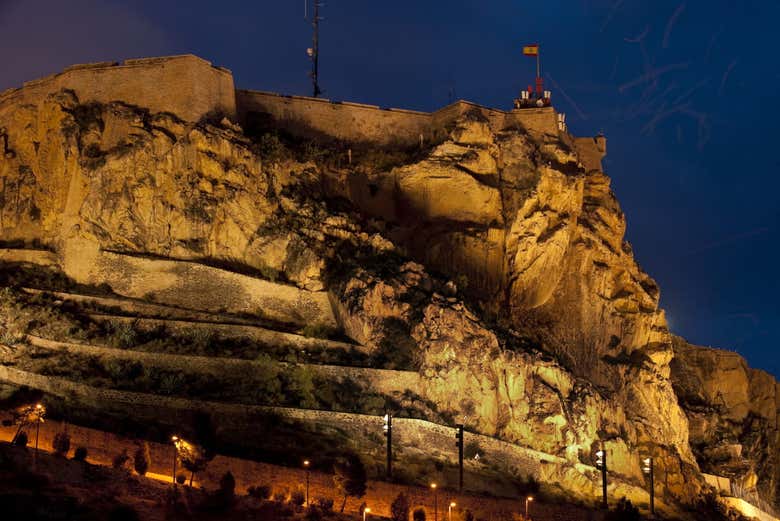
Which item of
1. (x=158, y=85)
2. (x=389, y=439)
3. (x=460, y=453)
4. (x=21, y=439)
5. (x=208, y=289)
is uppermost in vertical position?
(x=158, y=85)

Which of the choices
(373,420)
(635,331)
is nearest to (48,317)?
(373,420)

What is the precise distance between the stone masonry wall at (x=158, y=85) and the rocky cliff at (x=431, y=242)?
76 centimetres

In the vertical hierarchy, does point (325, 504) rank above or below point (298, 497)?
below

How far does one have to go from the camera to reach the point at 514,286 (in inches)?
2061

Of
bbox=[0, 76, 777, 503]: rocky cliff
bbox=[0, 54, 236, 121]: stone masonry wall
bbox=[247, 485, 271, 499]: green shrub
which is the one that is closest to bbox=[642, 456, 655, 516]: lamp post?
bbox=[0, 76, 777, 503]: rocky cliff

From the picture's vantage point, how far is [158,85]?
159ft

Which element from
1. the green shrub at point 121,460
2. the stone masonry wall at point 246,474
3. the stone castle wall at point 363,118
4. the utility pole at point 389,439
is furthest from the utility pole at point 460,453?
the stone castle wall at point 363,118

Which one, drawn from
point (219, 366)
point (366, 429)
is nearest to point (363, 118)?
point (219, 366)

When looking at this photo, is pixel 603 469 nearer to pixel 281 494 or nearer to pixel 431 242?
pixel 281 494

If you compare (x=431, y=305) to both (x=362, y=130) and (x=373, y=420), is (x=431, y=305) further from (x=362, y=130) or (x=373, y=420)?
(x=362, y=130)

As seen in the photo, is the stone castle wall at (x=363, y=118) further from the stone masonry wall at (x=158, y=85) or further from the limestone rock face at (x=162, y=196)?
the limestone rock face at (x=162, y=196)

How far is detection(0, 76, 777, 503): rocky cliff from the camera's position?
4478 cm

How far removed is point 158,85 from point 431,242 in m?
14.7

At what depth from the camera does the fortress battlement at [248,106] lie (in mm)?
48531
